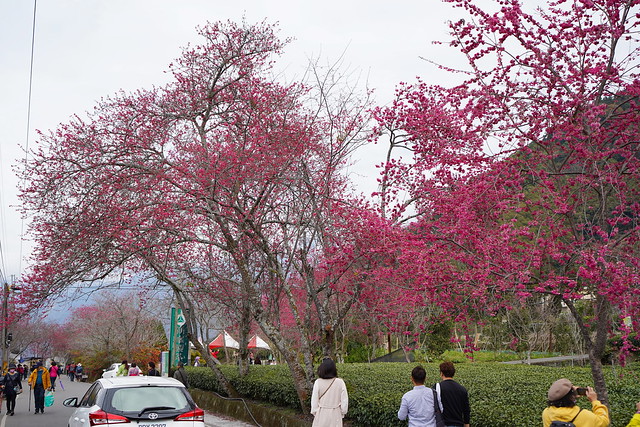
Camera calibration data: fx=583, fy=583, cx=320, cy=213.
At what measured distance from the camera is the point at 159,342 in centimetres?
5209

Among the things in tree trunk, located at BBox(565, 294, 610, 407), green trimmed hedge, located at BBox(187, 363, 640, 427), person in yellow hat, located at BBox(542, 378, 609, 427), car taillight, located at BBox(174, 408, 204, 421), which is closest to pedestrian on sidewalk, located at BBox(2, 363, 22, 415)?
green trimmed hedge, located at BBox(187, 363, 640, 427)

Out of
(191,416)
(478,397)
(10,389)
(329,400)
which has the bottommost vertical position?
(478,397)

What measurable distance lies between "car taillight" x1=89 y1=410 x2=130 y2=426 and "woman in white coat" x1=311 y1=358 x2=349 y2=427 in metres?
2.56

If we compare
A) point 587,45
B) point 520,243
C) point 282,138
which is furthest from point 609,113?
point 282,138

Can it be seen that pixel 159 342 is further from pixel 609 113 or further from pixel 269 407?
pixel 609 113

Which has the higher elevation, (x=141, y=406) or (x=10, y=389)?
(x=10, y=389)

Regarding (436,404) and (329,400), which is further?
(329,400)

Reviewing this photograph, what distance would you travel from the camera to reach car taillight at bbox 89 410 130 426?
7.67 metres

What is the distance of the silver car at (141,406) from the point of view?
7.76 meters

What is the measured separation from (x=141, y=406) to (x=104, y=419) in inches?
19.6

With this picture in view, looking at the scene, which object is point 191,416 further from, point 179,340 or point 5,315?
point 5,315

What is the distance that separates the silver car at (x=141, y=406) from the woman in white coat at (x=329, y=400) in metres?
1.82

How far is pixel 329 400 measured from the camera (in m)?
7.40

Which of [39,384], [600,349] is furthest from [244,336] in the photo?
[600,349]
